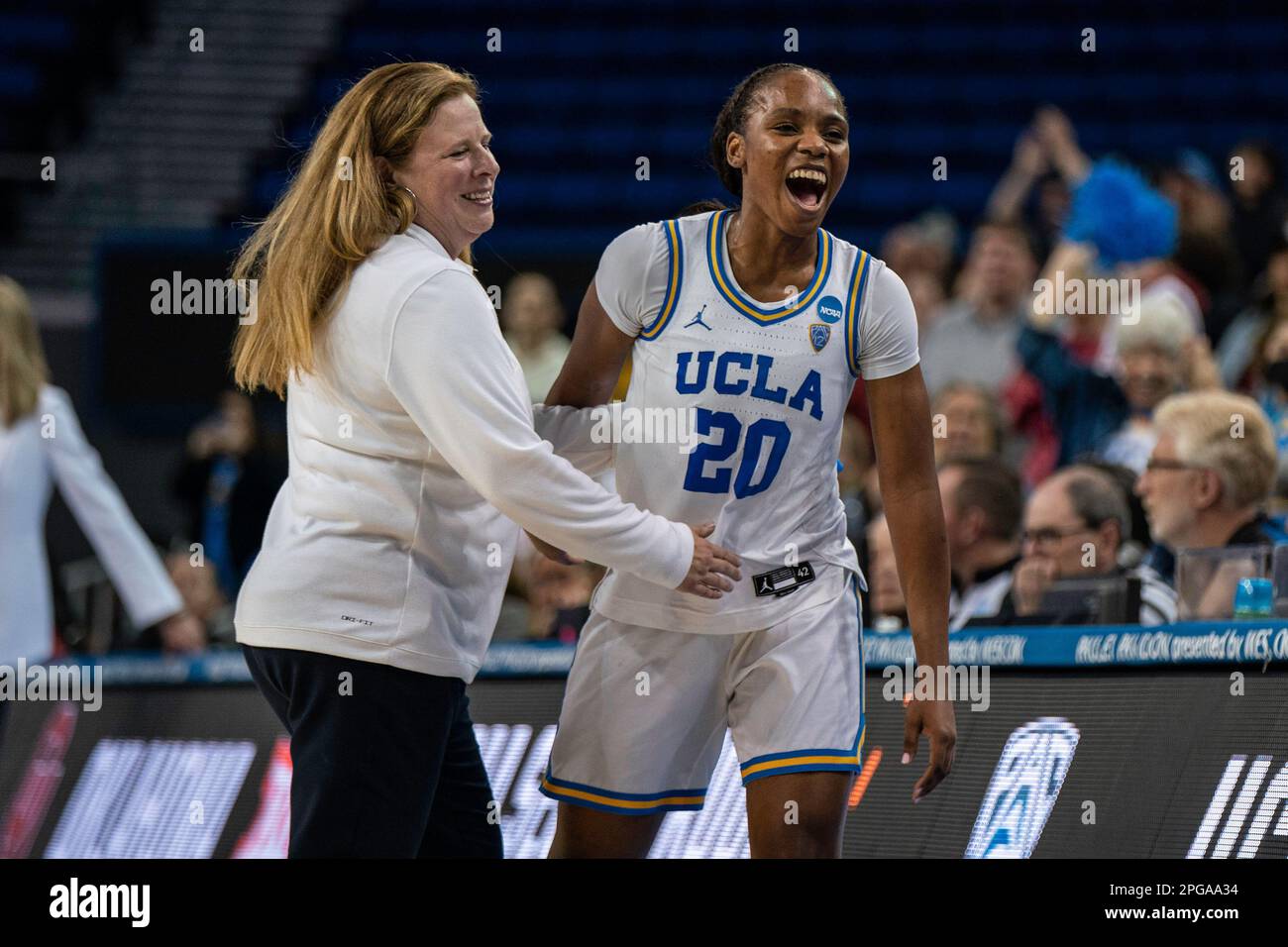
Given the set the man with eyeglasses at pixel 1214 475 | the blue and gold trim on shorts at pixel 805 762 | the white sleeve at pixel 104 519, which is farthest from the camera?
the white sleeve at pixel 104 519

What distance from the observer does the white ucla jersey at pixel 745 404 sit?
4.10 m

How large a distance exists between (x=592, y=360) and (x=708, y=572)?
64 cm

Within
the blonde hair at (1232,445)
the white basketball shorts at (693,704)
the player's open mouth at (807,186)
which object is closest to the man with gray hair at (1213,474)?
the blonde hair at (1232,445)

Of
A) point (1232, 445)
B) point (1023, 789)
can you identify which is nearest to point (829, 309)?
point (1023, 789)

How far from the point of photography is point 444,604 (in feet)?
12.4

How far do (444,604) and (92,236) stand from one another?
1121 cm

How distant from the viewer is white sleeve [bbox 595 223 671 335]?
420cm

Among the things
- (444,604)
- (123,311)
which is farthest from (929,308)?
(444,604)

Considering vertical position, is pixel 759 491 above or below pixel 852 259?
below

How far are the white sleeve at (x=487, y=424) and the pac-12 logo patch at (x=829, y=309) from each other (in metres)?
0.64

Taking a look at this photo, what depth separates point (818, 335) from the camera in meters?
4.10

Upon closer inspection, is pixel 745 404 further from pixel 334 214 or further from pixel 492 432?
pixel 334 214

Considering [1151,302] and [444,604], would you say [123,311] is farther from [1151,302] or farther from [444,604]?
[444,604]

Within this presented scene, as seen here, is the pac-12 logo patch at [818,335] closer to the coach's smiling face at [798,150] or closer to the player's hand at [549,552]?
the coach's smiling face at [798,150]
